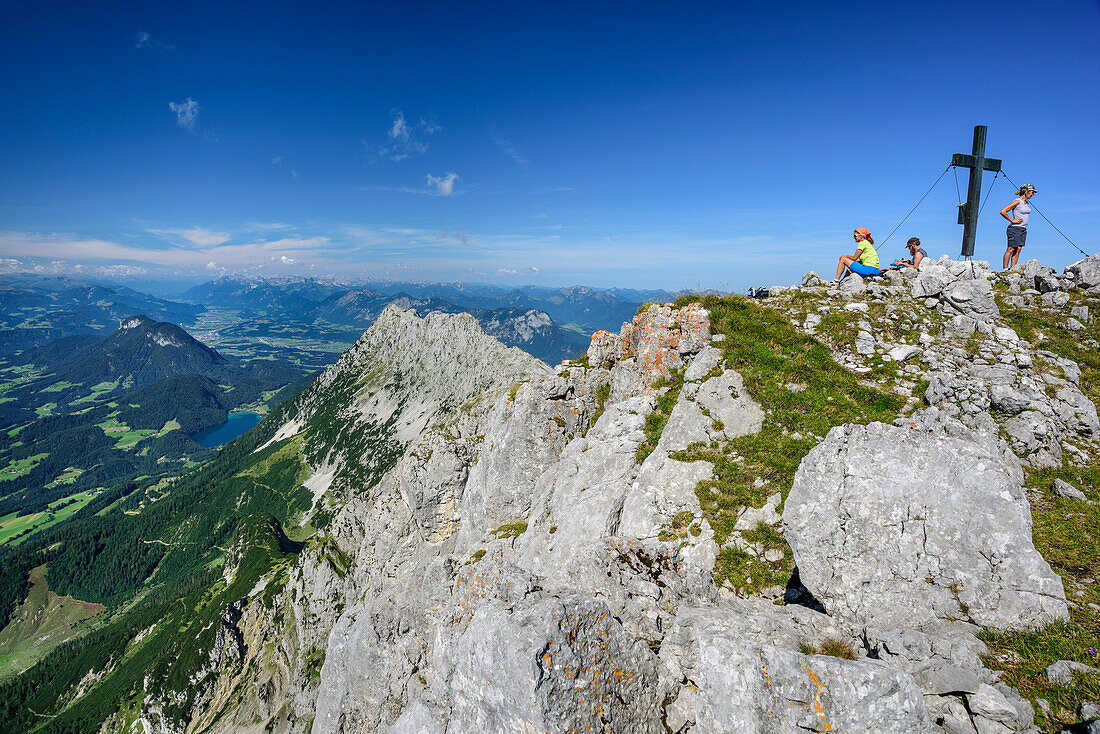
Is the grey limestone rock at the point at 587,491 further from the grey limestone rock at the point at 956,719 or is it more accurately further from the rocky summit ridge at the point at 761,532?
the grey limestone rock at the point at 956,719

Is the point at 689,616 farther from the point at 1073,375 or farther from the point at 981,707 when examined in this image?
the point at 1073,375

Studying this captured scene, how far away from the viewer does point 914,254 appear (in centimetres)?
2111

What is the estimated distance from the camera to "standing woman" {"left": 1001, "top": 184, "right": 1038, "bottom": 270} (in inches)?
752

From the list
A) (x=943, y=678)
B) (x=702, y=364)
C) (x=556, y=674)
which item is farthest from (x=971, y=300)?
(x=556, y=674)

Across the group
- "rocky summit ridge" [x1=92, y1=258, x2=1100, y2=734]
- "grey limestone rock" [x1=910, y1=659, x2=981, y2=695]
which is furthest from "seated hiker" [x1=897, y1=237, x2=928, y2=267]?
"grey limestone rock" [x1=910, y1=659, x2=981, y2=695]

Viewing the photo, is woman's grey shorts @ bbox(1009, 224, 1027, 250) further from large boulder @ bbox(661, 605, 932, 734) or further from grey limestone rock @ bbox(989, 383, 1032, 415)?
large boulder @ bbox(661, 605, 932, 734)

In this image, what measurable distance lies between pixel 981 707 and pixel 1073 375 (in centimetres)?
1418

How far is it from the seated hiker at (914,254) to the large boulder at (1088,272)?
498cm

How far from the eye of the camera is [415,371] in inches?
7087

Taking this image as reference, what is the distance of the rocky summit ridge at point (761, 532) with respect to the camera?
743 centimetres

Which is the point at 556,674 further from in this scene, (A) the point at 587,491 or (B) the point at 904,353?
(B) the point at 904,353

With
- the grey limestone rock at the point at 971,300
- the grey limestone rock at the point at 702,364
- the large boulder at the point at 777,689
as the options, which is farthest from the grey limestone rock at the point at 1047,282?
the large boulder at the point at 777,689

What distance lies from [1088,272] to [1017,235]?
394cm

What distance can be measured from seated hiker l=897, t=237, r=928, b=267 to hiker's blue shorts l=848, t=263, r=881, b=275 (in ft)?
4.83
